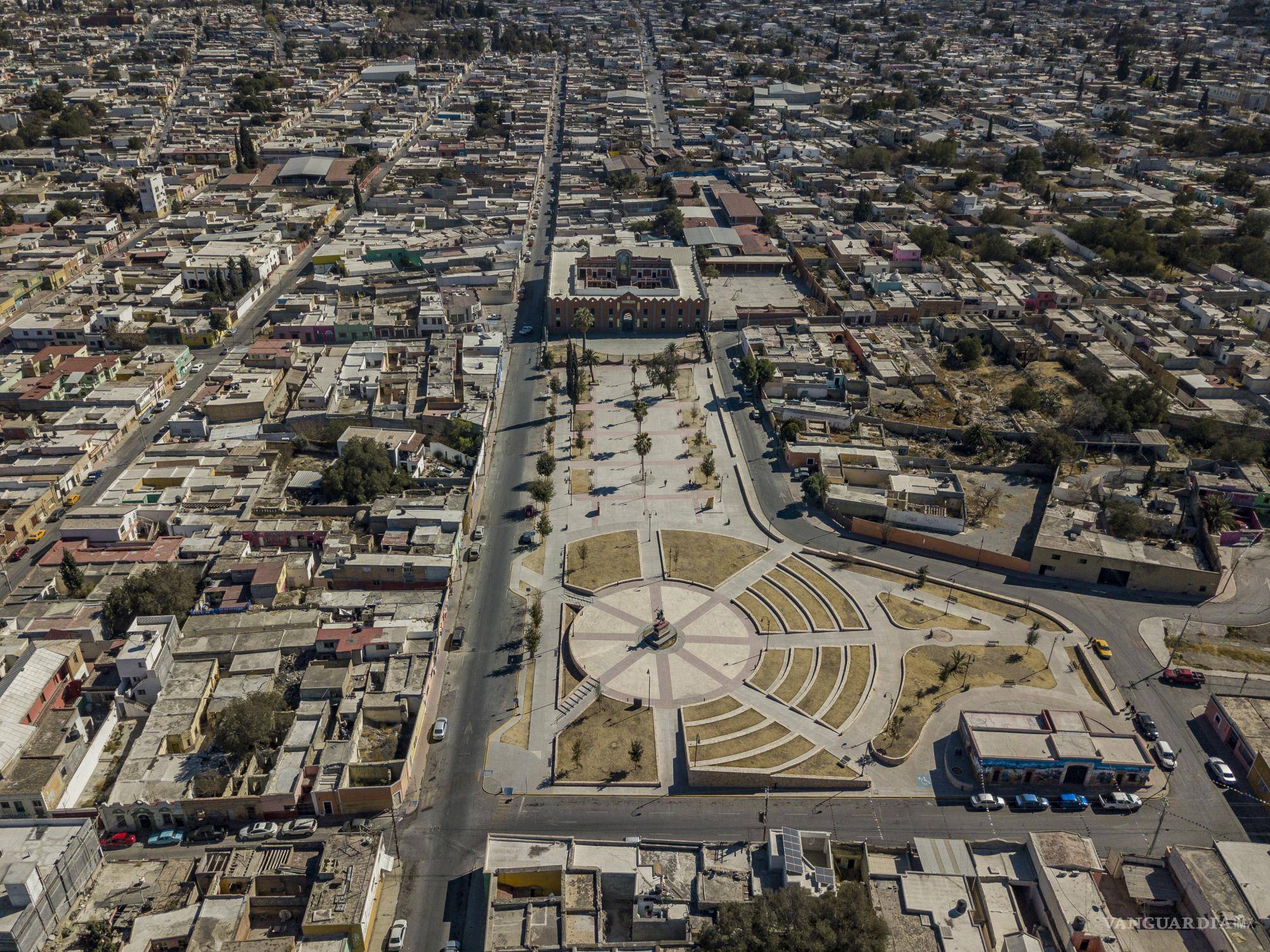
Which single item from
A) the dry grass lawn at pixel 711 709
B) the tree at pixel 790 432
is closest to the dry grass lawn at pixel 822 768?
the dry grass lawn at pixel 711 709

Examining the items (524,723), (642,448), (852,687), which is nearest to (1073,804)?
(852,687)

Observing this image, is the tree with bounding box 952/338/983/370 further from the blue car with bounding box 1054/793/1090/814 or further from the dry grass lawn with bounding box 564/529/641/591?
the blue car with bounding box 1054/793/1090/814

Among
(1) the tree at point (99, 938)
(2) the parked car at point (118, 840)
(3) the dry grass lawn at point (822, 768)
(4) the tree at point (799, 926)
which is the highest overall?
(4) the tree at point (799, 926)

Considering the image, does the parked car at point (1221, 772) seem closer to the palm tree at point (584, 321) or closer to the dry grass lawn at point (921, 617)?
the dry grass lawn at point (921, 617)

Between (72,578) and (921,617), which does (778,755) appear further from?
(72,578)

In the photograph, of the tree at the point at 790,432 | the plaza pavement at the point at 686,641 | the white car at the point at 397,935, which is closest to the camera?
the white car at the point at 397,935

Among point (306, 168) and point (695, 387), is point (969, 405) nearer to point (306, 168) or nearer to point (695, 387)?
point (695, 387)
